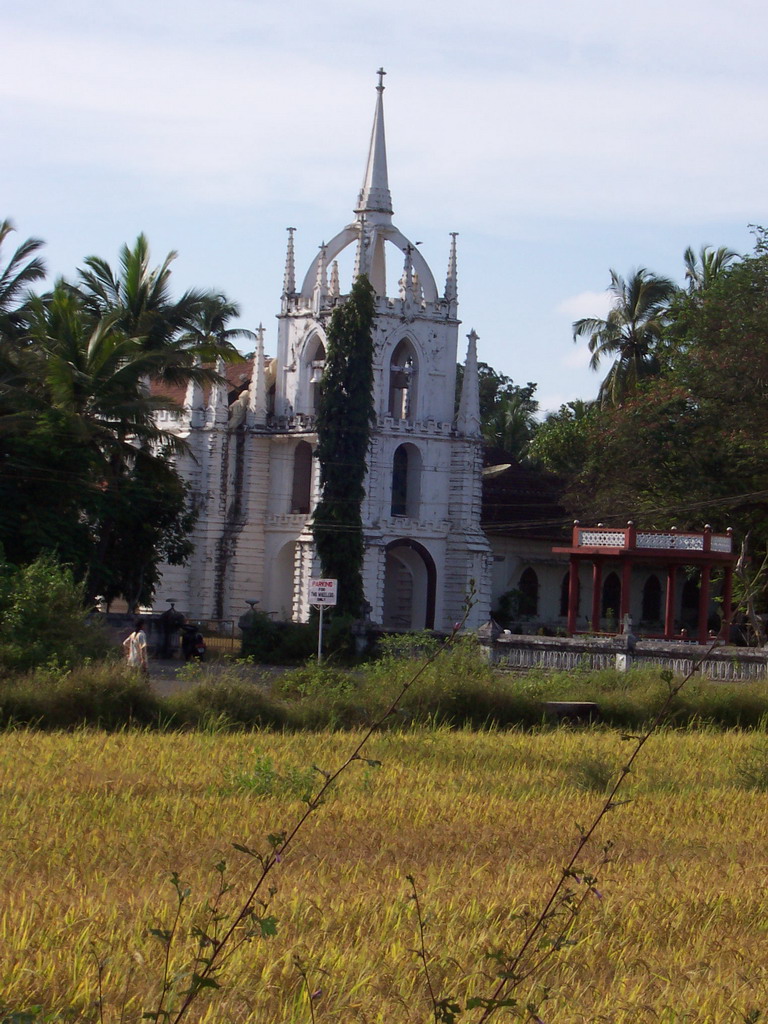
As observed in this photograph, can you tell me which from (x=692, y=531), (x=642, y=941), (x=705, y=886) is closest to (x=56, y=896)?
(x=642, y=941)

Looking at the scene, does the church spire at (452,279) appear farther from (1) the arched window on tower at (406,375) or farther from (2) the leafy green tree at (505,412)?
(2) the leafy green tree at (505,412)

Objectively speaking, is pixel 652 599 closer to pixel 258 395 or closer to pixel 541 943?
pixel 258 395

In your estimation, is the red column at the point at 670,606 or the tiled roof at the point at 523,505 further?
the tiled roof at the point at 523,505

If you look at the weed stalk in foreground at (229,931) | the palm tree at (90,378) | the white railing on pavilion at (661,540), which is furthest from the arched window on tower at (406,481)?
the weed stalk in foreground at (229,931)

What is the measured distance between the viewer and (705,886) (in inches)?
362

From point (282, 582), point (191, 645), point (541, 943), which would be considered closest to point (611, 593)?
point (282, 582)

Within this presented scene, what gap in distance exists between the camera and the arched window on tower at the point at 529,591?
49875 millimetres

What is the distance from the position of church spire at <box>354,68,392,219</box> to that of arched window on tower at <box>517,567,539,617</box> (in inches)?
522

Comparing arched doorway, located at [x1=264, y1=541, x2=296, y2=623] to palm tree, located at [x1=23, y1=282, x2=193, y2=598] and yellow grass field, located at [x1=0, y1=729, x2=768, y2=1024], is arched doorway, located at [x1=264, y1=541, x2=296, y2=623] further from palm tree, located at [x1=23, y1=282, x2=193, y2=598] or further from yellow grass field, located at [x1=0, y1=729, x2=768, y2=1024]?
yellow grass field, located at [x1=0, y1=729, x2=768, y2=1024]

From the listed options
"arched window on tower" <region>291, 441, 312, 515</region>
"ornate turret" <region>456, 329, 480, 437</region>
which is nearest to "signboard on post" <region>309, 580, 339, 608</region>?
"arched window on tower" <region>291, 441, 312, 515</region>

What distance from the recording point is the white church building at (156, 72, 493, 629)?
46.1 meters

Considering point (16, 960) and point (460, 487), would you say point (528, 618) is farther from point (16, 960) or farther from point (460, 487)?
point (16, 960)

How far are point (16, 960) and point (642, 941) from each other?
10.8 ft

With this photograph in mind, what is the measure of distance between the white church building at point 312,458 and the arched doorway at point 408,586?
5 cm
